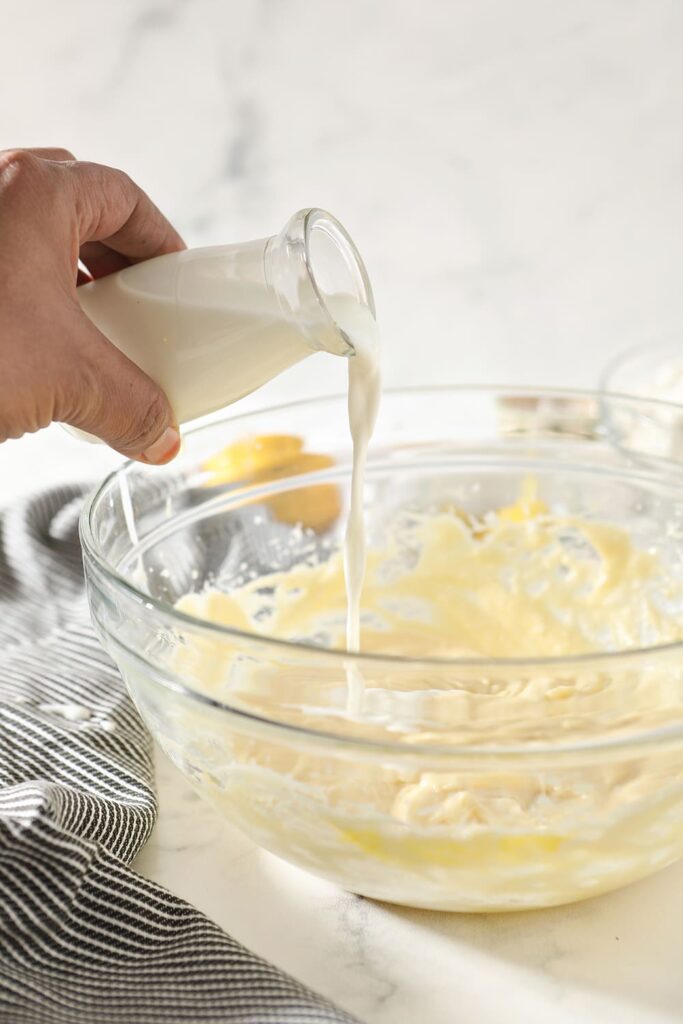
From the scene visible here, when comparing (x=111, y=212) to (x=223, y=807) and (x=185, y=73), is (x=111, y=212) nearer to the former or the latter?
(x=223, y=807)

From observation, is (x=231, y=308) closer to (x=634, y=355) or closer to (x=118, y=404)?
(x=118, y=404)

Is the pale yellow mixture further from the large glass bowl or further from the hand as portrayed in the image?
the hand

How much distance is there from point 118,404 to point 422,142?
5.41 ft

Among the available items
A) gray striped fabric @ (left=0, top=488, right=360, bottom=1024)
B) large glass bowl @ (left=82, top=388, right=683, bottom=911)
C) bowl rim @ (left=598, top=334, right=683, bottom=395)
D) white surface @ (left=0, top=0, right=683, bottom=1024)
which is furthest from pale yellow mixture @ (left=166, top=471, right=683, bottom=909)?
white surface @ (left=0, top=0, right=683, bottom=1024)

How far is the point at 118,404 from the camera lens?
98cm

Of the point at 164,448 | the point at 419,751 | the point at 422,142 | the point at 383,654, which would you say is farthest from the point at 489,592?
the point at 422,142

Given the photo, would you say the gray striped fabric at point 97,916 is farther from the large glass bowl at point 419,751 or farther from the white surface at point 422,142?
the white surface at point 422,142

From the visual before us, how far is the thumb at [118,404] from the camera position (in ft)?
3.12

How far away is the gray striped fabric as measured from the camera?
0.82 m

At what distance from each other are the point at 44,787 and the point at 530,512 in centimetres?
75

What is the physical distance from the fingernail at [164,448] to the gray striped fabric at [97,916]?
0.31 metres

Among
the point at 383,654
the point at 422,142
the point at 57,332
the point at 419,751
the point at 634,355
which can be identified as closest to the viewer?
the point at 419,751

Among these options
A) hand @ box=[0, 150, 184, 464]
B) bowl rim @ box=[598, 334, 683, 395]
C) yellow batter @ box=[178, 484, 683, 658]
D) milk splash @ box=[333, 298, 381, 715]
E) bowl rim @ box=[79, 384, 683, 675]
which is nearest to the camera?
bowl rim @ box=[79, 384, 683, 675]

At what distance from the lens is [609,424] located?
1.38 meters
